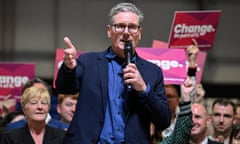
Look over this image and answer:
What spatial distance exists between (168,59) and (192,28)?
0.58 meters

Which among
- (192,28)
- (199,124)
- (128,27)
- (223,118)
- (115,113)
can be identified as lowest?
(223,118)

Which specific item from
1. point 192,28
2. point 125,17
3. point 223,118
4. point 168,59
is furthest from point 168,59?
point 125,17

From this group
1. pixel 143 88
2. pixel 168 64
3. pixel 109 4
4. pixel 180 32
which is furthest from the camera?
pixel 109 4

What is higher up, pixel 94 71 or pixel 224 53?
pixel 94 71

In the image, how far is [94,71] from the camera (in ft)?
11.2

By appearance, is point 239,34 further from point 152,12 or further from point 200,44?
point 200,44

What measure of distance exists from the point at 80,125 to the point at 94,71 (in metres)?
0.27

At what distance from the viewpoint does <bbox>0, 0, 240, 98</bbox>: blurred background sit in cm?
1094

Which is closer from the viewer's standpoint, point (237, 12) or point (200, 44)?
point (200, 44)

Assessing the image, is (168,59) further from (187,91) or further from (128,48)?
(128,48)

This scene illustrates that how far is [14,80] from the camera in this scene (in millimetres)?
7055

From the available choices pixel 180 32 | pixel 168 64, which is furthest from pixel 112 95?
pixel 180 32

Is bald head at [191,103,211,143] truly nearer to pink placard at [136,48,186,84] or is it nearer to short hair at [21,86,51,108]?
pink placard at [136,48,186,84]

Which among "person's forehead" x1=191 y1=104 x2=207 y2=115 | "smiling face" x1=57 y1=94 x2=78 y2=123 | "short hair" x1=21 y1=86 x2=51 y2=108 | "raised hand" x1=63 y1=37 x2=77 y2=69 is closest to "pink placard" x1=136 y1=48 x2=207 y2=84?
"person's forehead" x1=191 y1=104 x2=207 y2=115
